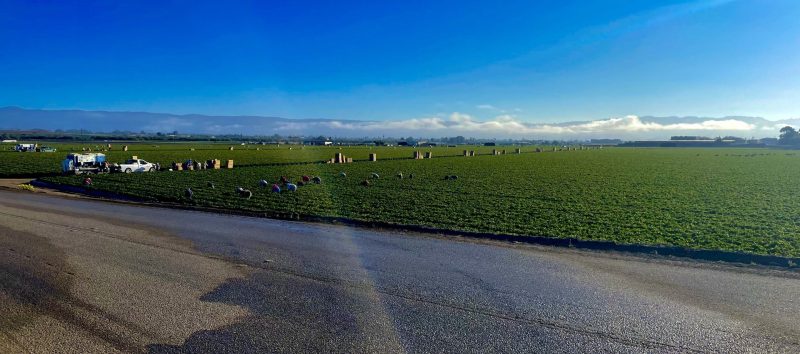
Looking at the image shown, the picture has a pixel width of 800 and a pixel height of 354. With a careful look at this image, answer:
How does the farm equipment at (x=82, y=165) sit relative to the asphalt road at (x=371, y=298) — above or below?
above

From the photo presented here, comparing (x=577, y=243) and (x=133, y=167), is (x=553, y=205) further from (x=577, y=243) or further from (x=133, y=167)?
(x=133, y=167)

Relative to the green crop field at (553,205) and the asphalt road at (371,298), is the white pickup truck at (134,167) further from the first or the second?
the asphalt road at (371,298)

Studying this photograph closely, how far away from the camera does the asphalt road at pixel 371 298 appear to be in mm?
6695

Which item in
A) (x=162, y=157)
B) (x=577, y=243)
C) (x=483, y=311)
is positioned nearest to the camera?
(x=483, y=311)

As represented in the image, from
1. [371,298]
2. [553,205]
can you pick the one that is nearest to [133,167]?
[553,205]

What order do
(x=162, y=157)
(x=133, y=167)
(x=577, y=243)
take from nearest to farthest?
1. (x=577, y=243)
2. (x=133, y=167)
3. (x=162, y=157)

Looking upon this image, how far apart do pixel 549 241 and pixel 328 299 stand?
7.72 metres

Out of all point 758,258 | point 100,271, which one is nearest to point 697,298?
point 758,258

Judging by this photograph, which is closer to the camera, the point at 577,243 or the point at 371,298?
the point at 371,298

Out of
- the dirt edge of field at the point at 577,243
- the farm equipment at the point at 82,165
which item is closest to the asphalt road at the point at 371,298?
the dirt edge of field at the point at 577,243

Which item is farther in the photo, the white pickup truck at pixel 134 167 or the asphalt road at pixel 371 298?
the white pickup truck at pixel 134 167

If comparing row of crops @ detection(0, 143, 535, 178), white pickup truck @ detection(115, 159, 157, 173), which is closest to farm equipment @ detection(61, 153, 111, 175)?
white pickup truck @ detection(115, 159, 157, 173)

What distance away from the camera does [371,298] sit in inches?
332

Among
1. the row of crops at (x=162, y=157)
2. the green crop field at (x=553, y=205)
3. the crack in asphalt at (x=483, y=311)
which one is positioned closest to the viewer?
the crack in asphalt at (x=483, y=311)
